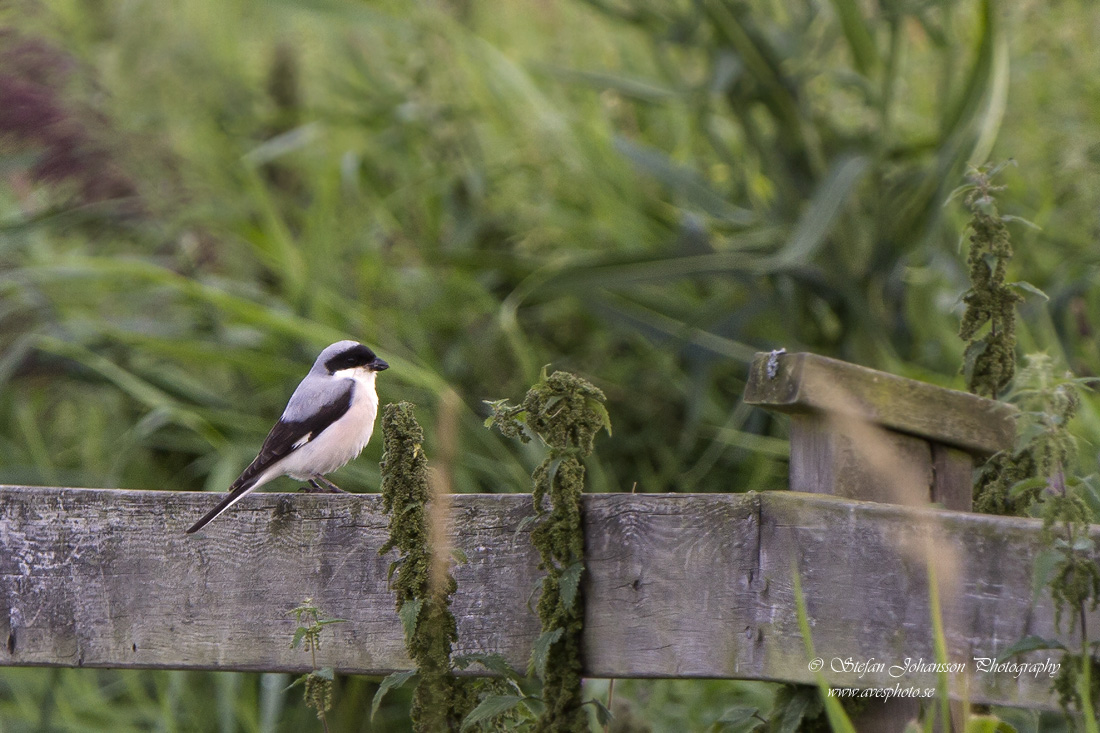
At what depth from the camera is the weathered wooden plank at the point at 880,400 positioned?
151 cm

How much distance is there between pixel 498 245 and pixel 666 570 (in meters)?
2.67

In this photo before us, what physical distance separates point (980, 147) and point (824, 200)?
49 centimetres

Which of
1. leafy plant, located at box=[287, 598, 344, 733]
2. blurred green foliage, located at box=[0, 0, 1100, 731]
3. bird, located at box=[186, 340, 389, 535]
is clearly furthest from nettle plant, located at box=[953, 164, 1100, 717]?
bird, located at box=[186, 340, 389, 535]

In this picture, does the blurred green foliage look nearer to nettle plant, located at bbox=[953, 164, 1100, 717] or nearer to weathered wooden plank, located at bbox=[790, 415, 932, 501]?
nettle plant, located at bbox=[953, 164, 1100, 717]

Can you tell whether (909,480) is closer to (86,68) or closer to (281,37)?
(86,68)

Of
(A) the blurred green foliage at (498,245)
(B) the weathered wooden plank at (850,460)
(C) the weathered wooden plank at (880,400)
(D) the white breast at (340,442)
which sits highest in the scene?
(A) the blurred green foliage at (498,245)

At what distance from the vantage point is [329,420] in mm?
2609

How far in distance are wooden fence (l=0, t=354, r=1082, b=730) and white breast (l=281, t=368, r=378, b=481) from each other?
868 mm

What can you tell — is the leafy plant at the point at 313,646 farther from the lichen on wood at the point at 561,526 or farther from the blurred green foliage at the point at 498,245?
the blurred green foliage at the point at 498,245

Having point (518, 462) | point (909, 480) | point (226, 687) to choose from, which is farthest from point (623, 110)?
point (909, 480)

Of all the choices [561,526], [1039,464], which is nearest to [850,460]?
[1039,464]

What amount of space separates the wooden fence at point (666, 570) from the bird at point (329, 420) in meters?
0.77

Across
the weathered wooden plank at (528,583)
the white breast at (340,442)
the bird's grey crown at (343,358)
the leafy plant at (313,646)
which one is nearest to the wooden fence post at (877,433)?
the weathered wooden plank at (528,583)

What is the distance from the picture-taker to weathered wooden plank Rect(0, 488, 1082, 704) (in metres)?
1.35
